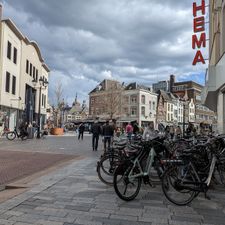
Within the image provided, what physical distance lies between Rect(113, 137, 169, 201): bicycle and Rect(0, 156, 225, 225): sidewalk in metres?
0.21

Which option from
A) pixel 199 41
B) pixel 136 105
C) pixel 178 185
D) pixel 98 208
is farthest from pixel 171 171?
pixel 136 105

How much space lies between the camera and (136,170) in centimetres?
566

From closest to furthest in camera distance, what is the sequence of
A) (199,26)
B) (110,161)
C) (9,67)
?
(110,161) → (199,26) → (9,67)

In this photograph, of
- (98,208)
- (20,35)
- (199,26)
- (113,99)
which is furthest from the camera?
(113,99)

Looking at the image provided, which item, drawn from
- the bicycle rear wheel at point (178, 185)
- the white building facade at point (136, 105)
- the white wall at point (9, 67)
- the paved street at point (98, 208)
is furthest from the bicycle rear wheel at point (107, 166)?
the white building facade at point (136, 105)

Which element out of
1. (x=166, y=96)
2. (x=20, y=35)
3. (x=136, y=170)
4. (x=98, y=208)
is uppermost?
(x=20, y=35)

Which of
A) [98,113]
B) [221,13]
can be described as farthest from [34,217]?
[98,113]

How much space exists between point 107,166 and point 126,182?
1.78 m

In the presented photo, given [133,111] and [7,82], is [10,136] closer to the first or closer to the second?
[7,82]

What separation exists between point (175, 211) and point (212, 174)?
1152 mm

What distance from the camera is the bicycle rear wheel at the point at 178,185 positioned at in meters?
5.26

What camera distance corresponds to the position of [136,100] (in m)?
67.6

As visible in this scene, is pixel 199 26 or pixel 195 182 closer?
pixel 195 182

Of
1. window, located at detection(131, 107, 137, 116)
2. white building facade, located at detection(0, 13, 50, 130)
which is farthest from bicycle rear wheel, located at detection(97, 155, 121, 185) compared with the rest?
window, located at detection(131, 107, 137, 116)
